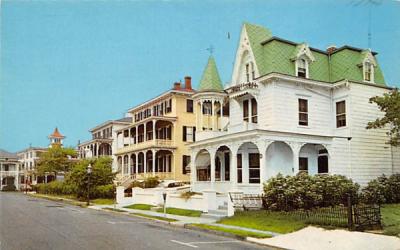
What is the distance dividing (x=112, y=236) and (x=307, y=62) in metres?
17.4

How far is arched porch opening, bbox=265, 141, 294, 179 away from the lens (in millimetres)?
24641

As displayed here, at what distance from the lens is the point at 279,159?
2500cm

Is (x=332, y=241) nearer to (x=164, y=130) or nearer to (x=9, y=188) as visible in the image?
(x=164, y=130)

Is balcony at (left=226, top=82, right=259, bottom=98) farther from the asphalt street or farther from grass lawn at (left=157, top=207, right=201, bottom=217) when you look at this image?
the asphalt street

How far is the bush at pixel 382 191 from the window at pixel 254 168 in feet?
19.9

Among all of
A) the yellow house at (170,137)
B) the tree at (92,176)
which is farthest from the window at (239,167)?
the tree at (92,176)

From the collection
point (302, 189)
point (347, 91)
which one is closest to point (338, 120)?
point (347, 91)

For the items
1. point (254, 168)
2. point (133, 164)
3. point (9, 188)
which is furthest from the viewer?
point (9, 188)

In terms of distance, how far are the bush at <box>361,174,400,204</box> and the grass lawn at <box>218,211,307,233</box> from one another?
7905 millimetres

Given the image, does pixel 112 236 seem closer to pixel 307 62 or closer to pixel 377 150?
pixel 307 62

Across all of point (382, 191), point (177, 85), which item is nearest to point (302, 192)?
point (382, 191)

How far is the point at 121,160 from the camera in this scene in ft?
180

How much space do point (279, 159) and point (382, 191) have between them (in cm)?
638

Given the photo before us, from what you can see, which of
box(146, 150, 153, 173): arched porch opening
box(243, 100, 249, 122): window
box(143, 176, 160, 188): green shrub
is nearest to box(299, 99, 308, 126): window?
box(243, 100, 249, 122): window
